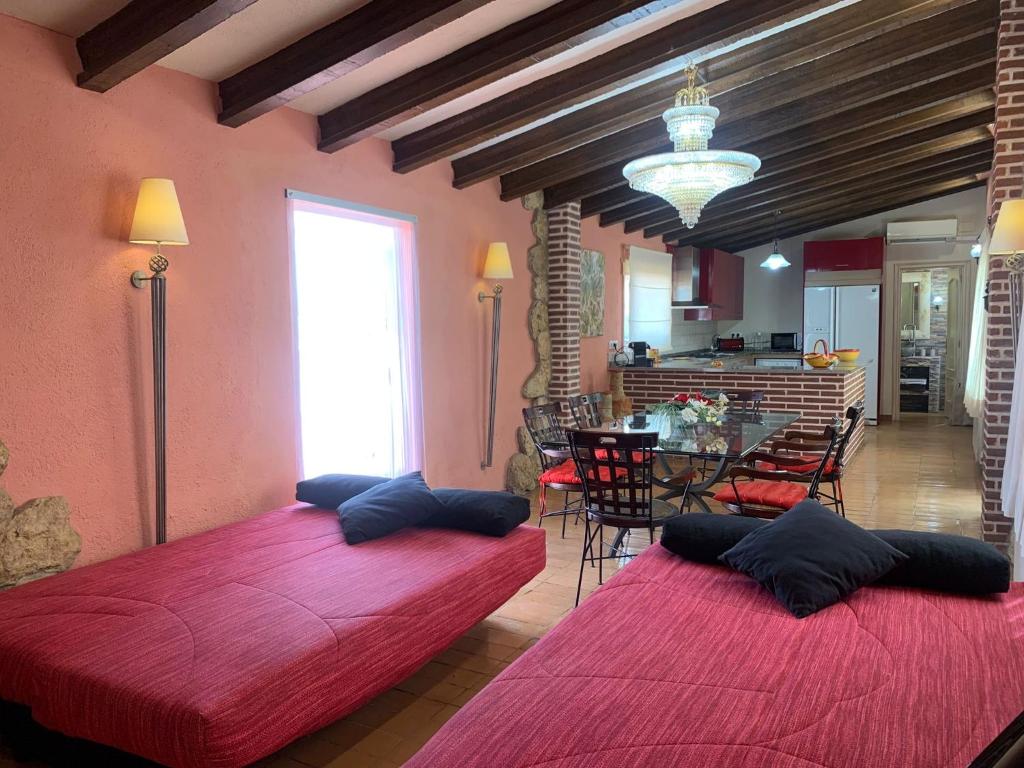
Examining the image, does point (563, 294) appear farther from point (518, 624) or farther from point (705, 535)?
point (705, 535)

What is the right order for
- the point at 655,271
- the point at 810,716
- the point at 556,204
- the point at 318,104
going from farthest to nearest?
the point at 655,271
the point at 556,204
the point at 318,104
the point at 810,716

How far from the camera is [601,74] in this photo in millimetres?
3840

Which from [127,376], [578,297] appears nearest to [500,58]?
[127,376]

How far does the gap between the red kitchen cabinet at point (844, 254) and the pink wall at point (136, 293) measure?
7191 mm

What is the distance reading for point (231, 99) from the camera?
11.0 ft

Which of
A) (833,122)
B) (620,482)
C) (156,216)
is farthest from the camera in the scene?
(833,122)

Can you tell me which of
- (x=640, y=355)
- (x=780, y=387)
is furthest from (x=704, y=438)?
(x=640, y=355)

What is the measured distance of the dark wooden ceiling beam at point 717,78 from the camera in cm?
393

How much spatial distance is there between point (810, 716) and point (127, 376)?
2.75m

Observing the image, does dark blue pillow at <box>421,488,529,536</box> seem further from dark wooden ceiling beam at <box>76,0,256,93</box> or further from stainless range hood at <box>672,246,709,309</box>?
stainless range hood at <box>672,246,709,309</box>

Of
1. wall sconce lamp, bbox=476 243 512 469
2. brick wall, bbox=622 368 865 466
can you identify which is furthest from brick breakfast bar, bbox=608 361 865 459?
wall sconce lamp, bbox=476 243 512 469

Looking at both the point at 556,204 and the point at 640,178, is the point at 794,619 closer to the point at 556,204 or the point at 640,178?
the point at 640,178

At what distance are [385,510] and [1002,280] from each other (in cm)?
370

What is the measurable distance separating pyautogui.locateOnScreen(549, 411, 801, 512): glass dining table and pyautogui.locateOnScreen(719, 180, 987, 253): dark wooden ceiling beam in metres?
5.50
